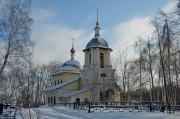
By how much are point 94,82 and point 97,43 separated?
6.98 m

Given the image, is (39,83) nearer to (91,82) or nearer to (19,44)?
(91,82)

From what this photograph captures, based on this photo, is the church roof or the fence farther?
the church roof

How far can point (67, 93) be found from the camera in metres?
47.5

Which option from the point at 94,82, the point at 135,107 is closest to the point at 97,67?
the point at 94,82

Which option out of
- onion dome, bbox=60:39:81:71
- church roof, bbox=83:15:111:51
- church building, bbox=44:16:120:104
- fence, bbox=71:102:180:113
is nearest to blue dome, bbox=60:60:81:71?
onion dome, bbox=60:39:81:71

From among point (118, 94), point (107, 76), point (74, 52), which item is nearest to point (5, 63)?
point (107, 76)

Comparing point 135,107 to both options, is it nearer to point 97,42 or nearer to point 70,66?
point 97,42

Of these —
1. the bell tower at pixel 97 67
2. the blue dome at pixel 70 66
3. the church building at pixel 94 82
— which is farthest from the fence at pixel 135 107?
the blue dome at pixel 70 66

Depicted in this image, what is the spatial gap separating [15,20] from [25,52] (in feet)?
8.04

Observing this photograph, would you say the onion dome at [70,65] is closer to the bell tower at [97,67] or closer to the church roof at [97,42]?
the bell tower at [97,67]

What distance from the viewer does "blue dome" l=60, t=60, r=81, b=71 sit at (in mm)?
54250

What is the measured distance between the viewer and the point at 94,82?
44.8 metres

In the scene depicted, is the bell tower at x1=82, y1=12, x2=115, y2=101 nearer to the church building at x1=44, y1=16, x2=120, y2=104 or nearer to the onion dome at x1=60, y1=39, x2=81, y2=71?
the church building at x1=44, y1=16, x2=120, y2=104

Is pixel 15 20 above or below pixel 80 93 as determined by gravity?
above
